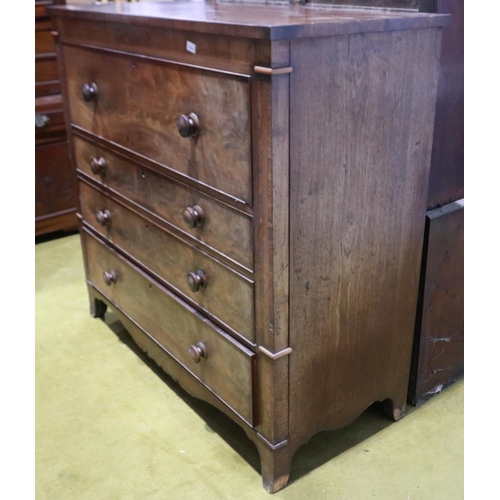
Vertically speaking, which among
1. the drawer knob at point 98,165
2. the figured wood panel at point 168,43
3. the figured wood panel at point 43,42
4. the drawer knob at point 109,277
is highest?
the figured wood panel at point 43,42

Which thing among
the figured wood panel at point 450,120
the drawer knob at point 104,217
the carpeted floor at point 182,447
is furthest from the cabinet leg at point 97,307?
the figured wood panel at point 450,120

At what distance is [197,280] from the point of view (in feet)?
4.96

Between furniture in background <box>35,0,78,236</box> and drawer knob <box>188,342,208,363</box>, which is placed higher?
furniture in background <box>35,0,78,236</box>

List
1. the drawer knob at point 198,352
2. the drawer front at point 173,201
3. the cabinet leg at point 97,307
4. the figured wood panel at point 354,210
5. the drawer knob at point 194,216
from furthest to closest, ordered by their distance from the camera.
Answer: the cabinet leg at point 97,307, the drawer knob at point 198,352, the drawer knob at point 194,216, the drawer front at point 173,201, the figured wood panel at point 354,210

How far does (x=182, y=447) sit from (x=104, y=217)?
0.77 meters

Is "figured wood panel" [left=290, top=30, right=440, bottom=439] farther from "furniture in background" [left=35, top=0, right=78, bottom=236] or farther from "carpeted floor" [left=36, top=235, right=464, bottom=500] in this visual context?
"furniture in background" [left=35, top=0, right=78, bottom=236]

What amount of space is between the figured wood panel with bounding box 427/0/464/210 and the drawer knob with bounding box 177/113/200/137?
58 cm

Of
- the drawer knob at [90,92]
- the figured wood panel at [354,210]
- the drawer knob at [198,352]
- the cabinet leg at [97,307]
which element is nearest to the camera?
the figured wood panel at [354,210]

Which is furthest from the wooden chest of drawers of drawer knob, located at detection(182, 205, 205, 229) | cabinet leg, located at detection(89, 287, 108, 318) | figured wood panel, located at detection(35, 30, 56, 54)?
figured wood panel, located at detection(35, 30, 56, 54)

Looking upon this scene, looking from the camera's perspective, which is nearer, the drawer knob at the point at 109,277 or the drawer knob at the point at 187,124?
the drawer knob at the point at 187,124

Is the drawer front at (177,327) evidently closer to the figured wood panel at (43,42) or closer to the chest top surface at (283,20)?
the chest top surface at (283,20)

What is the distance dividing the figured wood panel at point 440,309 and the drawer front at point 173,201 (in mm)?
518

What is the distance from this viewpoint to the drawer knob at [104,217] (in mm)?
1948

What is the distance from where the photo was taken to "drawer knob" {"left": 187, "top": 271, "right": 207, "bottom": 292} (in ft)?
Answer: 4.95
